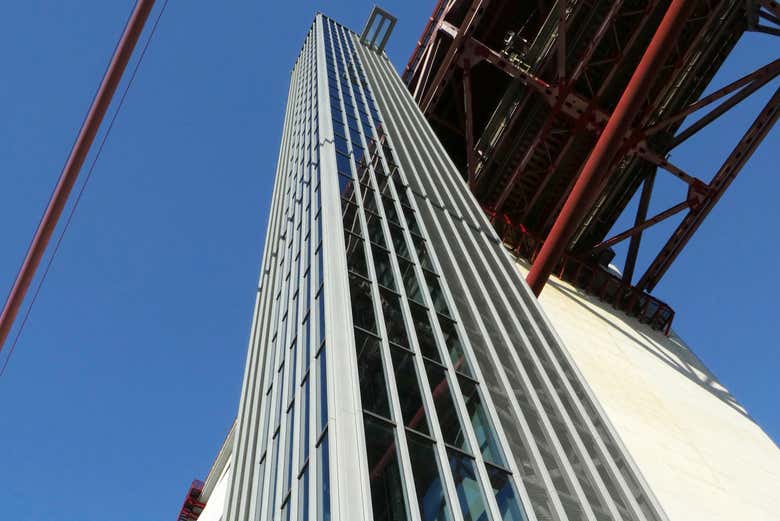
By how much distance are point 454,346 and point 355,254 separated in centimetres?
357

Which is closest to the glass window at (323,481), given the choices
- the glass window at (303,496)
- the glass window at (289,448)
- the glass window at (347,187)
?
the glass window at (303,496)

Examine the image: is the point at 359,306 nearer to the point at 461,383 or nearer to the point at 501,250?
the point at 461,383

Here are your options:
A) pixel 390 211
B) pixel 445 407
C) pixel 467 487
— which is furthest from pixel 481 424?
pixel 390 211

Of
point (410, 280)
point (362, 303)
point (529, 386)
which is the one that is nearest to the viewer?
point (529, 386)

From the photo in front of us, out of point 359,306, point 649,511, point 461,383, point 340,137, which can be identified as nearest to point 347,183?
point 340,137

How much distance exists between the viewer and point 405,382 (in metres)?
11.8

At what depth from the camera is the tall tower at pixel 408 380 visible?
32.1 ft

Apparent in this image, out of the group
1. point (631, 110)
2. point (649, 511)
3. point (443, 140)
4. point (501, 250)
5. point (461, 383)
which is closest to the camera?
point (649, 511)

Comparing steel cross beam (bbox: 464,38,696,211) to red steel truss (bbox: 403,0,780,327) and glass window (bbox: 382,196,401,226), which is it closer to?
red steel truss (bbox: 403,0,780,327)

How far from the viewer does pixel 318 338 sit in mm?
12859

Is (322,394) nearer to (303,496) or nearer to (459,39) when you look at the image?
(303,496)

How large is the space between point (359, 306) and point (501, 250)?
7284mm

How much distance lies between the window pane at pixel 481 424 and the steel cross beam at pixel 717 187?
764 inches

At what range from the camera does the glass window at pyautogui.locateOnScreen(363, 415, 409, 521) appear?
29.1ft
